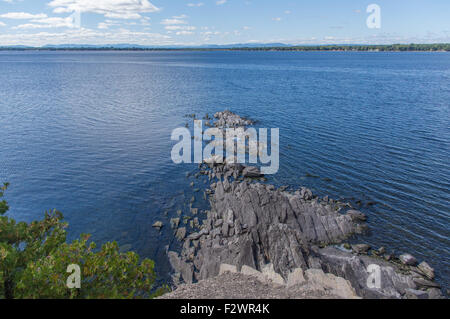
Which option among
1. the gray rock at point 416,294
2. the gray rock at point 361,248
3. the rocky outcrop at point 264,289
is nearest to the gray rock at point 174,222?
the rocky outcrop at point 264,289

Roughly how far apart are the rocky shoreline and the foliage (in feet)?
11.8

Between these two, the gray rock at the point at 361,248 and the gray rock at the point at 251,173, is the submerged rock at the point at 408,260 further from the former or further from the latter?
the gray rock at the point at 251,173

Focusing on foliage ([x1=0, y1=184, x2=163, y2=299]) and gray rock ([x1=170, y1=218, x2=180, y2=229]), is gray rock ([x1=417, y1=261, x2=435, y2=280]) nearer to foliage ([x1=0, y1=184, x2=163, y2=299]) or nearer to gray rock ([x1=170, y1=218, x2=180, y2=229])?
foliage ([x1=0, y1=184, x2=163, y2=299])

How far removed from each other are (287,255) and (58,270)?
17.0 metres

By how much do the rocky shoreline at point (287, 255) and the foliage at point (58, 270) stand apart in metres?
3.60

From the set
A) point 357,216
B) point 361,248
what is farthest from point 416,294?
point 357,216

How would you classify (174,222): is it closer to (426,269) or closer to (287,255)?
(287,255)

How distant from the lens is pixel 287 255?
23.9 metres

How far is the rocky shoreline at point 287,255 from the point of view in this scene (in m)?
20.3

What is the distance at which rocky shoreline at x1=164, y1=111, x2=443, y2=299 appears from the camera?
20.3 m

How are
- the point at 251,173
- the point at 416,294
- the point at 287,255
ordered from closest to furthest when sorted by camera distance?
the point at 416,294
the point at 287,255
the point at 251,173

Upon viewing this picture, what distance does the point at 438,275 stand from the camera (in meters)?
24.5

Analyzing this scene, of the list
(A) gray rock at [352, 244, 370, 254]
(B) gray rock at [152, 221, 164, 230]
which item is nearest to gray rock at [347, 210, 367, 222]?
(A) gray rock at [352, 244, 370, 254]
